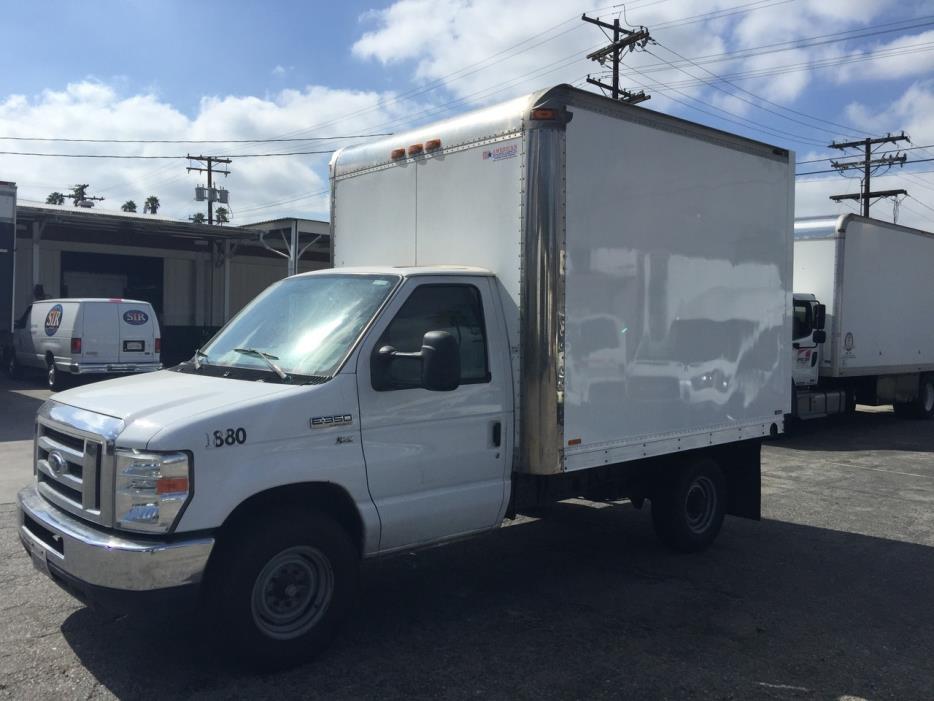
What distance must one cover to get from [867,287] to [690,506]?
948 centimetres

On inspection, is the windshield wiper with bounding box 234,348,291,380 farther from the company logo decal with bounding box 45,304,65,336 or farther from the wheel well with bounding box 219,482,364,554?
the company logo decal with bounding box 45,304,65,336

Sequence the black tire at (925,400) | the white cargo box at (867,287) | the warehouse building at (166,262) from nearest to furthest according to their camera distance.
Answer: the white cargo box at (867,287)
the black tire at (925,400)
the warehouse building at (166,262)

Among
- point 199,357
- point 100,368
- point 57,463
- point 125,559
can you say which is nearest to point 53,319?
point 100,368

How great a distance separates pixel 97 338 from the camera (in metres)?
17.5

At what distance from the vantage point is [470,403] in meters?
4.99

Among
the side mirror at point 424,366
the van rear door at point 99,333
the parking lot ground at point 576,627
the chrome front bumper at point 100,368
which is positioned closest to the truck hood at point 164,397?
the side mirror at point 424,366

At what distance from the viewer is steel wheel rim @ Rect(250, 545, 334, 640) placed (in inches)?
165

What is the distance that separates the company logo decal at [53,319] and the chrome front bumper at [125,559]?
15.7 metres

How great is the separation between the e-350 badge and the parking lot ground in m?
1.16

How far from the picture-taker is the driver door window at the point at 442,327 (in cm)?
473

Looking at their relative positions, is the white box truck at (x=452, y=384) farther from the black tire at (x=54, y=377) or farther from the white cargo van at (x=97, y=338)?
the black tire at (x=54, y=377)

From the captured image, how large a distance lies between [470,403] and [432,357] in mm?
703

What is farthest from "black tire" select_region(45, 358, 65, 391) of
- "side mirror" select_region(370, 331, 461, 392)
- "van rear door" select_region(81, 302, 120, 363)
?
"side mirror" select_region(370, 331, 461, 392)

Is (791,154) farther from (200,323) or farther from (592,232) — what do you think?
(200,323)
